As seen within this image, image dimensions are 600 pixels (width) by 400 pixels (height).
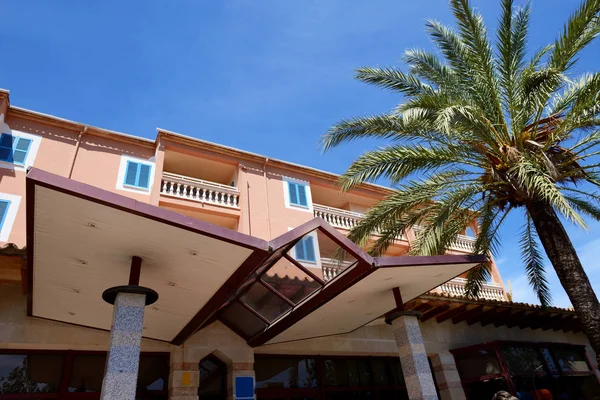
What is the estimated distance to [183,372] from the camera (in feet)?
27.8

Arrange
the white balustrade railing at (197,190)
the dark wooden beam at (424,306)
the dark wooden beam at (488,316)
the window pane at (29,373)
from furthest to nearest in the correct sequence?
the white balustrade railing at (197,190), the dark wooden beam at (488,316), the dark wooden beam at (424,306), the window pane at (29,373)

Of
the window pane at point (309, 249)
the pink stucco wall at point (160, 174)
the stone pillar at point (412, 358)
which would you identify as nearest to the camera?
the stone pillar at point (412, 358)

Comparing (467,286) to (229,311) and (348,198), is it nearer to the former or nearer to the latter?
(229,311)

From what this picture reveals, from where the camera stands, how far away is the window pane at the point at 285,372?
9781mm

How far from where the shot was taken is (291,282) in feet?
26.3

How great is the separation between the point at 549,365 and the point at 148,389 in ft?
33.6

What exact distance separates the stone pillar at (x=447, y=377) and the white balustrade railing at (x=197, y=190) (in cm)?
925

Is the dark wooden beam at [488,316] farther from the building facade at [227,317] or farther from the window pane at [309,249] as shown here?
the window pane at [309,249]

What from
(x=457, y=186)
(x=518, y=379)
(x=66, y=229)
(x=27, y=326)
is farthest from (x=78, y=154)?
(x=518, y=379)

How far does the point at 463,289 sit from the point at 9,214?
1731 centimetres

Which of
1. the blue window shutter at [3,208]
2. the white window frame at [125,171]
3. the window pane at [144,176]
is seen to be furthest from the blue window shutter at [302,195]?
the blue window shutter at [3,208]

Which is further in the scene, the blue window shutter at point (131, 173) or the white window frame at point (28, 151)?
the blue window shutter at point (131, 173)

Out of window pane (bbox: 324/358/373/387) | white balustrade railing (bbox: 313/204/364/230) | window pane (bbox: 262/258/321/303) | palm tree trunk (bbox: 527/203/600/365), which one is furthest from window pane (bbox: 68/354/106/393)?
white balustrade railing (bbox: 313/204/364/230)

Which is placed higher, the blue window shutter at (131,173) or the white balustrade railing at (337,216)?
the blue window shutter at (131,173)
